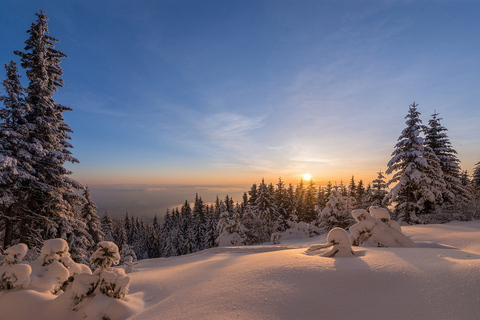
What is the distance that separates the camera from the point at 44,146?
35.3 ft

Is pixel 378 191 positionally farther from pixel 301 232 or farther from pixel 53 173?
pixel 53 173

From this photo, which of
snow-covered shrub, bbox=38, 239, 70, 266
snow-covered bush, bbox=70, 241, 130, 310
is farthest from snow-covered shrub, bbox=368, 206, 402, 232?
snow-covered shrub, bbox=38, 239, 70, 266

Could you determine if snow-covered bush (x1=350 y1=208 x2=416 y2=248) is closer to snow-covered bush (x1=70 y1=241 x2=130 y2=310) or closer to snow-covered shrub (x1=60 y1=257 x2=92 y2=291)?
snow-covered bush (x1=70 y1=241 x2=130 y2=310)

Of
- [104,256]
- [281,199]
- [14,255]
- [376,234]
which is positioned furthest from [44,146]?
[281,199]

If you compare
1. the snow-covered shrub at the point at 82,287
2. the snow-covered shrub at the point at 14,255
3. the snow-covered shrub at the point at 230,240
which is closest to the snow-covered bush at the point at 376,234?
the snow-covered shrub at the point at 82,287

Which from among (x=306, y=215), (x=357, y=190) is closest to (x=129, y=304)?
(x=306, y=215)

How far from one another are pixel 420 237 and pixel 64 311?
11.5 m

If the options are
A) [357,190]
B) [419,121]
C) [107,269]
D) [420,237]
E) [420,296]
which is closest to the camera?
[420,296]

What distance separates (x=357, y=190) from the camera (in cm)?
4659

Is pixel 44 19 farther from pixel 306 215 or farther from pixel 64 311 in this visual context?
pixel 306 215

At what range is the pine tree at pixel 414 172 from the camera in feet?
54.3

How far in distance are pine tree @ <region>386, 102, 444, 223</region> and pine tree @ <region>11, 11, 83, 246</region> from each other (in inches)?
A: 939

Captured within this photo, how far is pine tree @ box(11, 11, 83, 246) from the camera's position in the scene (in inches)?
407

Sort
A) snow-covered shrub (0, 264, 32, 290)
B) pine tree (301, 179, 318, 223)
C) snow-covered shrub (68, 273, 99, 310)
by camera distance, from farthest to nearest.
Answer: pine tree (301, 179, 318, 223)
snow-covered shrub (0, 264, 32, 290)
snow-covered shrub (68, 273, 99, 310)
